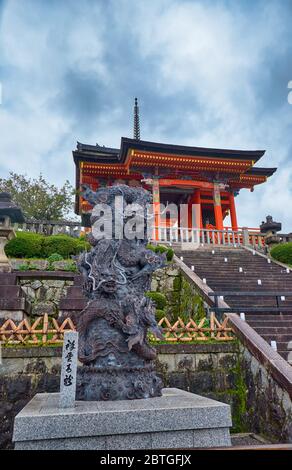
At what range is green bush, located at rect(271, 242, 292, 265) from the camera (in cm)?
1310

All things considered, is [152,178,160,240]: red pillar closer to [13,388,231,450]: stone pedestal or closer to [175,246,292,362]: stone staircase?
[175,246,292,362]: stone staircase

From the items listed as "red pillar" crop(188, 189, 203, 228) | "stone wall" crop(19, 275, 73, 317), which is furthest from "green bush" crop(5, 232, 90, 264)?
"red pillar" crop(188, 189, 203, 228)

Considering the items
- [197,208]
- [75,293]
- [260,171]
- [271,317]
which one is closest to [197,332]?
[271,317]

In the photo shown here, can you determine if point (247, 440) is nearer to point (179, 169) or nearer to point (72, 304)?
point (72, 304)

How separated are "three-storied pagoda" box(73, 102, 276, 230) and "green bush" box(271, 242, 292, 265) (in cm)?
451

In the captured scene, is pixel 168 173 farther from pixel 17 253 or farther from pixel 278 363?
pixel 278 363

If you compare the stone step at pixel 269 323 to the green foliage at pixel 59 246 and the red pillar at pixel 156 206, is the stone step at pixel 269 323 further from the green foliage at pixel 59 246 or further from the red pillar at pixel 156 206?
the red pillar at pixel 156 206

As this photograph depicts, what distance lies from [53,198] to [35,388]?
59.6 feet

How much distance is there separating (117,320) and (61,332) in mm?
2341

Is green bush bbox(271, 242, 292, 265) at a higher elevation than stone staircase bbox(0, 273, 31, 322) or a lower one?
higher

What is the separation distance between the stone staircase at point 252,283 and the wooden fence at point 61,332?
2.47 ft

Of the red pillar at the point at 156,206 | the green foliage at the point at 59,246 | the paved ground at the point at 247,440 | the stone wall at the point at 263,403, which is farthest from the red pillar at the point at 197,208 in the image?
the paved ground at the point at 247,440

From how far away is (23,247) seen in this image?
34.7 ft
